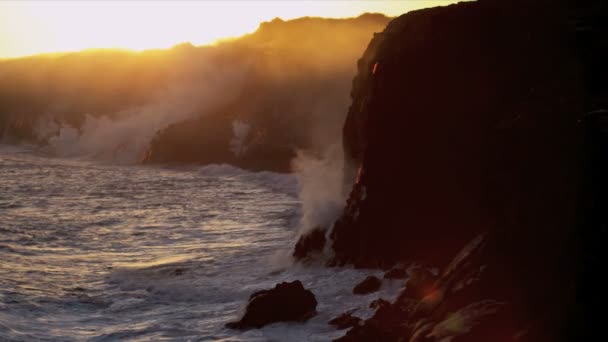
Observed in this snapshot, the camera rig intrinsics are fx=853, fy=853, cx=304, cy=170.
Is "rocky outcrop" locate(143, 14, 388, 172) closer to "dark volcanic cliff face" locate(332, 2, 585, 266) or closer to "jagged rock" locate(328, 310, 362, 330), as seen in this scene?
"dark volcanic cliff face" locate(332, 2, 585, 266)

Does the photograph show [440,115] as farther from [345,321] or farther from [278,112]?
[278,112]

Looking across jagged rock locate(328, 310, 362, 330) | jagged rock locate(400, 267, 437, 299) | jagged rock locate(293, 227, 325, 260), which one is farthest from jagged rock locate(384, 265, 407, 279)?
jagged rock locate(293, 227, 325, 260)

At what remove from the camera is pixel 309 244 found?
675 inches

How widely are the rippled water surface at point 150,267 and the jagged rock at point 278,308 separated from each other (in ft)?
0.64

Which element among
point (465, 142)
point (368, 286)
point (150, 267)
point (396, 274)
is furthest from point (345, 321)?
point (150, 267)

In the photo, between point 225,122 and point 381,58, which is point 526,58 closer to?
point 381,58

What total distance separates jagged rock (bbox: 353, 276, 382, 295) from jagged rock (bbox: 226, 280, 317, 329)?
126 cm

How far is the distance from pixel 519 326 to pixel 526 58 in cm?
918

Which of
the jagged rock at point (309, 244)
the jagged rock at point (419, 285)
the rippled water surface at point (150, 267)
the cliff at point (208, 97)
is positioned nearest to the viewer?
the jagged rock at point (419, 285)

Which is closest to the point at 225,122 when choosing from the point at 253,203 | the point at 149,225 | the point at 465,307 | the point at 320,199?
the point at 253,203

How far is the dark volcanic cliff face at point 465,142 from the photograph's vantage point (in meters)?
9.73

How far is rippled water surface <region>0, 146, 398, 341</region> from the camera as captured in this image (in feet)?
40.9

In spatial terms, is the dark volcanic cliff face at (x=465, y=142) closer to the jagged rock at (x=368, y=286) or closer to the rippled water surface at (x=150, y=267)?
the jagged rock at (x=368, y=286)

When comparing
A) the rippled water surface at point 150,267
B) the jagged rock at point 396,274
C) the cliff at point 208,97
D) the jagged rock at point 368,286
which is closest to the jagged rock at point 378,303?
the rippled water surface at point 150,267
